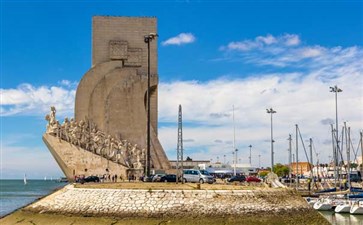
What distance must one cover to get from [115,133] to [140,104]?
418 cm

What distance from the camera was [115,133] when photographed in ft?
195

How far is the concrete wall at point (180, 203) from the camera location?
21.3 m

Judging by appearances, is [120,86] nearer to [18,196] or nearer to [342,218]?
[18,196]

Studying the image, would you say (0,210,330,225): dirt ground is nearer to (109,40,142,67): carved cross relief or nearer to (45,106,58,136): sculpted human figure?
(45,106,58,136): sculpted human figure

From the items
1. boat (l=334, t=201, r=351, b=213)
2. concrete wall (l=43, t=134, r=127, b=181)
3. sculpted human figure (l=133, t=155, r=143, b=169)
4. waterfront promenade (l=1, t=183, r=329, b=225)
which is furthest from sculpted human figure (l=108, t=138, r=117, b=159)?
waterfront promenade (l=1, t=183, r=329, b=225)

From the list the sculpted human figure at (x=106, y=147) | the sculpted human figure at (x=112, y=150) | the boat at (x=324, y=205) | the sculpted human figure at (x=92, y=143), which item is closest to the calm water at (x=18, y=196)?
the sculpted human figure at (x=92, y=143)

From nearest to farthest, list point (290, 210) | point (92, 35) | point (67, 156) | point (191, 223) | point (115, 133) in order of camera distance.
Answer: point (191, 223), point (290, 210), point (67, 156), point (115, 133), point (92, 35)

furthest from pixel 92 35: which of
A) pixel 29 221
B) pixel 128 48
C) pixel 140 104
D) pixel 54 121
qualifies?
pixel 29 221

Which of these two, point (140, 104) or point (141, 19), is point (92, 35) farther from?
point (140, 104)

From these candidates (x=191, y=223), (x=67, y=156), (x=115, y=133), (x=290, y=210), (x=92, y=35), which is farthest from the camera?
(x=92, y=35)

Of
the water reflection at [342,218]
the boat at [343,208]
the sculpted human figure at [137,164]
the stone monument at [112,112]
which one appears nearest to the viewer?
the water reflection at [342,218]

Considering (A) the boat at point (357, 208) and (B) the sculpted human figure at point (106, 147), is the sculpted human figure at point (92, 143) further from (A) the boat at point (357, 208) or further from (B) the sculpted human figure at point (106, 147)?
(A) the boat at point (357, 208)

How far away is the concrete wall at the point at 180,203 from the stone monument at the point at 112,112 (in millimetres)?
28060

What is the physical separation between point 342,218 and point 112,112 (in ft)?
107
